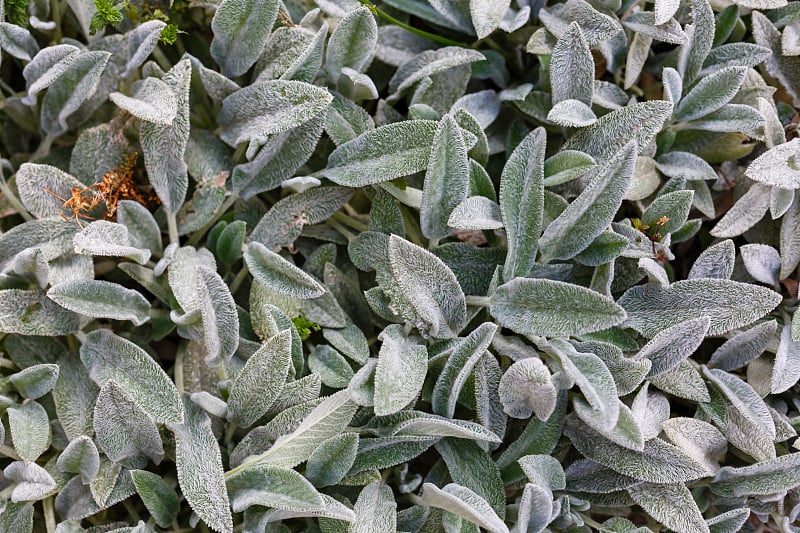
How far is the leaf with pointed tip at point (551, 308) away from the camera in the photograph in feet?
3.11

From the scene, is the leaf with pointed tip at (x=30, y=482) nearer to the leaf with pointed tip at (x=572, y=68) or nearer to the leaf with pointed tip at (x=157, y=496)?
the leaf with pointed tip at (x=157, y=496)

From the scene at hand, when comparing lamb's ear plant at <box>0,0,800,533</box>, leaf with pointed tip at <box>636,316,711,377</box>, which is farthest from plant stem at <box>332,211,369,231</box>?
leaf with pointed tip at <box>636,316,711,377</box>

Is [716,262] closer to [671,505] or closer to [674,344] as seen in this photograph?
[674,344]

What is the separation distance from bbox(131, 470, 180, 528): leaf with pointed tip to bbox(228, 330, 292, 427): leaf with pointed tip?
5.3 inches

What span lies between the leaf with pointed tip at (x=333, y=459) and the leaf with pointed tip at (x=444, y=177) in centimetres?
33

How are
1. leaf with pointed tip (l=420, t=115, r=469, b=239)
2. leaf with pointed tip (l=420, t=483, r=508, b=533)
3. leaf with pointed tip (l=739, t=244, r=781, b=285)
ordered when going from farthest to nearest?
leaf with pointed tip (l=739, t=244, r=781, b=285) → leaf with pointed tip (l=420, t=115, r=469, b=239) → leaf with pointed tip (l=420, t=483, r=508, b=533)

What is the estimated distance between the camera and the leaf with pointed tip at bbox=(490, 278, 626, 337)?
0.95 m

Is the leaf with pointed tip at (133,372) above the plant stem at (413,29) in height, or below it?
below

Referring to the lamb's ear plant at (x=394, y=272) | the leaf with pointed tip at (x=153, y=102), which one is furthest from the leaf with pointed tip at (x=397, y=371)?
the leaf with pointed tip at (x=153, y=102)

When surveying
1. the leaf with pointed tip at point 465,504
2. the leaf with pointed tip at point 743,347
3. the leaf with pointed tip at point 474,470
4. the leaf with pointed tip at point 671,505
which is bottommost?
the leaf with pointed tip at point 671,505

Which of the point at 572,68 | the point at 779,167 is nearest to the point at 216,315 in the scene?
the point at 572,68

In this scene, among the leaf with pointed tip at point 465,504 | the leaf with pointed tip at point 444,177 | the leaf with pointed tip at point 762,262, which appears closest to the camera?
the leaf with pointed tip at point 465,504

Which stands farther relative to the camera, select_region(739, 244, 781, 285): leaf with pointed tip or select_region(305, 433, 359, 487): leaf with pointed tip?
select_region(739, 244, 781, 285): leaf with pointed tip

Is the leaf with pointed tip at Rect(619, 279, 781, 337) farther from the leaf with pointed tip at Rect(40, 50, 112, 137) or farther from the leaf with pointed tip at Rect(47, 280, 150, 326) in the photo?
the leaf with pointed tip at Rect(40, 50, 112, 137)
